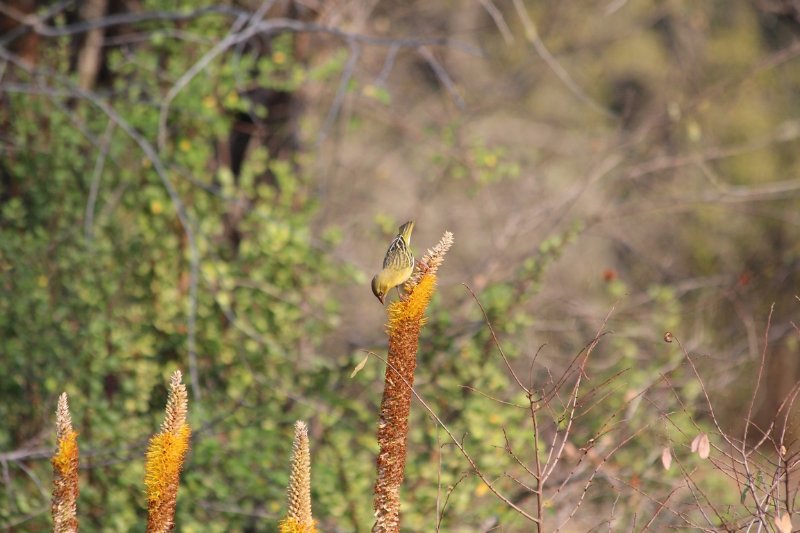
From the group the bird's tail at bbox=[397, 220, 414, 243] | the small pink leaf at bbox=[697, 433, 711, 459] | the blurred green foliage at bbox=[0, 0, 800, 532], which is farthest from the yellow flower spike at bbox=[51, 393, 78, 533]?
the blurred green foliage at bbox=[0, 0, 800, 532]

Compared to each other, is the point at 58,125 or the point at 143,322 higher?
the point at 58,125

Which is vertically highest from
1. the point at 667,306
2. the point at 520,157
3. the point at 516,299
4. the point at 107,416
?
the point at 520,157

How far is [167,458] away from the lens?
7.12ft

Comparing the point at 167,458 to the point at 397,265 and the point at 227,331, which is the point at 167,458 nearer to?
the point at 397,265

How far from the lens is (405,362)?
2141 mm

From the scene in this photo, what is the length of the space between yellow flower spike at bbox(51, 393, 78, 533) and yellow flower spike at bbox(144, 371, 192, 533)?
0.55 feet

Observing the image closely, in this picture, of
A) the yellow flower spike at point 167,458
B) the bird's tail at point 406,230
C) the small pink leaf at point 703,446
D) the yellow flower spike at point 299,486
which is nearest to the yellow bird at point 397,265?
the bird's tail at point 406,230

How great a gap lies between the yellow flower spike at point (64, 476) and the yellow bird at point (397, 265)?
0.70 m

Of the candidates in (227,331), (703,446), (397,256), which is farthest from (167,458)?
(227,331)

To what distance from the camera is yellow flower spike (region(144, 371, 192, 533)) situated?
214 centimetres

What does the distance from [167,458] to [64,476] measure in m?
0.25

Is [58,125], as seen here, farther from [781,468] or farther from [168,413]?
[781,468]

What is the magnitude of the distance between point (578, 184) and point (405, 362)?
5.15 metres

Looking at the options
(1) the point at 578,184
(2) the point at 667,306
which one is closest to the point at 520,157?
(1) the point at 578,184
